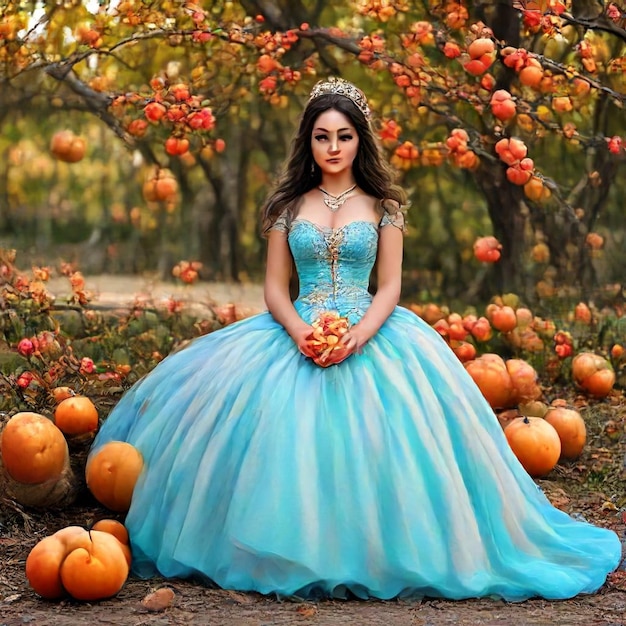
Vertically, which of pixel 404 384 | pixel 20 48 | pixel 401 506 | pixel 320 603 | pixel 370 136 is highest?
pixel 20 48

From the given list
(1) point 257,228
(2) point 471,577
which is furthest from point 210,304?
(2) point 471,577

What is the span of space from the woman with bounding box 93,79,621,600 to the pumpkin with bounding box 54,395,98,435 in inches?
9.8

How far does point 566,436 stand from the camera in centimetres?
457

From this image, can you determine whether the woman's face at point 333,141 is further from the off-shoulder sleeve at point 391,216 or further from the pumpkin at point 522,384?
the pumpkin at point 522,384

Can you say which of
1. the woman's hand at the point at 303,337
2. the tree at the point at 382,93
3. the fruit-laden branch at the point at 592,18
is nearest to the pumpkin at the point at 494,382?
the tree at the point at 382,93

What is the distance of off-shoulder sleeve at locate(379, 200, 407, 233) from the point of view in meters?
3.80

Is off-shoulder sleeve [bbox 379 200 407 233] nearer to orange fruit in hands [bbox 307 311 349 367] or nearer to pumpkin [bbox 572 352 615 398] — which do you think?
orange fruit in hands [bbox 307 311 349 367]

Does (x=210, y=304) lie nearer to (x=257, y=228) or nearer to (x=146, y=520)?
(x=257, y=228)

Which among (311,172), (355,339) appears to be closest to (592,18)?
(311,172)

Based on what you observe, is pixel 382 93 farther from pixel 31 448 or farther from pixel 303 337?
pixel 31 448

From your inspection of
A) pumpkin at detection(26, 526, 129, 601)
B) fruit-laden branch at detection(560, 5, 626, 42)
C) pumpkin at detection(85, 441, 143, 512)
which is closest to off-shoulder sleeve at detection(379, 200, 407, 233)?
pumpkin at detection(85, 441, 143, 512)

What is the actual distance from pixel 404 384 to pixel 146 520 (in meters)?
0.90

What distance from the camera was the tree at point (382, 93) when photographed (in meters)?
5.17

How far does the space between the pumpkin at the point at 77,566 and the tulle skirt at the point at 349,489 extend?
20 cm
